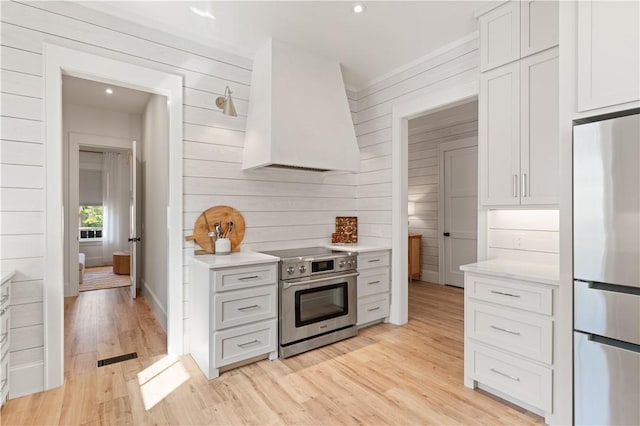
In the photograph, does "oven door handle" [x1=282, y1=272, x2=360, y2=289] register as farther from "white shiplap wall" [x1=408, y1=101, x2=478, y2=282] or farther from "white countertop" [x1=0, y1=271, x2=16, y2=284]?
"white shiplap wall" [x1=408, y1=101, x2=478, y2=282]

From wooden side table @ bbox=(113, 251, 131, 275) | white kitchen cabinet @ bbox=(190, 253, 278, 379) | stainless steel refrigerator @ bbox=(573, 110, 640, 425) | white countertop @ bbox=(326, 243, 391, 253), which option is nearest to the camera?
stainless steel refrigerator @ bbox=(573, 110, 640, 425)

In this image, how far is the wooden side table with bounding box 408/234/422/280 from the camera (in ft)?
19.7

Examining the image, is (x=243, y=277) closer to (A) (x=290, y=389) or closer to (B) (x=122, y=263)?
(A) (x=290, y=389)

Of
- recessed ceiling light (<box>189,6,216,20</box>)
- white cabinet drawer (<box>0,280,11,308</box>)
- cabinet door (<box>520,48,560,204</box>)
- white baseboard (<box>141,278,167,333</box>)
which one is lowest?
white baseboard (<box>141,278,167,333</box>)

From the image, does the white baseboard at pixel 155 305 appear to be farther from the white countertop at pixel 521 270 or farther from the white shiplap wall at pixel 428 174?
the white shiplap wall at pixel 428 174

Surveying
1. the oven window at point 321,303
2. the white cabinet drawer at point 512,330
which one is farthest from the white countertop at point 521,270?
the oven window at point 321,303

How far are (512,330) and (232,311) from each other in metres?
2.01

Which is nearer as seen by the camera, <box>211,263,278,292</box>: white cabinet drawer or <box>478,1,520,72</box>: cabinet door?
<box>478,1,520,72</box>: cabinet door

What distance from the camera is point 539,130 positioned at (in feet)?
7.55

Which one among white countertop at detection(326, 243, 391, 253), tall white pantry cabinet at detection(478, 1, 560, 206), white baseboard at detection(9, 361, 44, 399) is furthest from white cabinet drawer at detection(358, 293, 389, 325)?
white baseboard at detection(9, 361, 44, 399)

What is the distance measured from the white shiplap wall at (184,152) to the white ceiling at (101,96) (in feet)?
5.84

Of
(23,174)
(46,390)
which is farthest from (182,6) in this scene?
(46,390)

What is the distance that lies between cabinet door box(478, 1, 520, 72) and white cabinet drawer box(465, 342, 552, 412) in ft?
7.00

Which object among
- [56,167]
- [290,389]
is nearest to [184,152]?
[56,167]
